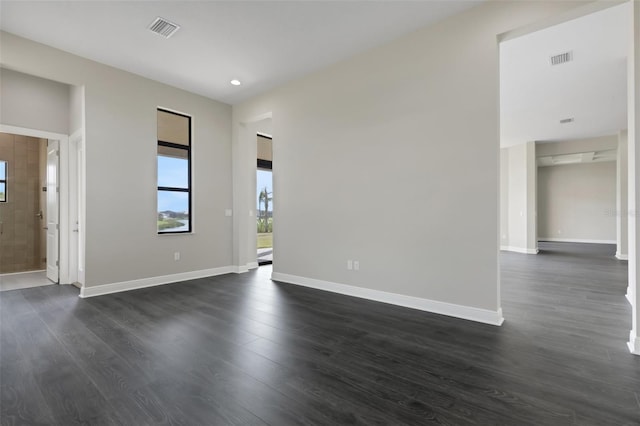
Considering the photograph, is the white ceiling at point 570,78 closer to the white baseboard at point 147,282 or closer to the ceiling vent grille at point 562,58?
the ceiling vent grille at point 562,58

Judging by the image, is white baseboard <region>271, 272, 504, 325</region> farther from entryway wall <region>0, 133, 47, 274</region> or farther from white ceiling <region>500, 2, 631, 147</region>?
entryway wall <region>0, 133, 47, 274</region>

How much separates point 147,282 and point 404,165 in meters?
4.13

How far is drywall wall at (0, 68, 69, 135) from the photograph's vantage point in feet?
13.4

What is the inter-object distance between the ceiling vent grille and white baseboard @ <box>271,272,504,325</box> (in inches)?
136

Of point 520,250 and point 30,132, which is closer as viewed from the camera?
point 30,132

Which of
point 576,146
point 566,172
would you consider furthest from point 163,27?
point 566,172

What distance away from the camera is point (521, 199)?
8.60 meters

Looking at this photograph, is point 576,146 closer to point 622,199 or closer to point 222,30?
point 622,199

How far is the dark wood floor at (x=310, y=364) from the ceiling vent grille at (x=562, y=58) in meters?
3.15

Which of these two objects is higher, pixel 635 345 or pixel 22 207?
pixel 22 207

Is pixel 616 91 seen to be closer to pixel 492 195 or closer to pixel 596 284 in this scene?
pixel 596 284

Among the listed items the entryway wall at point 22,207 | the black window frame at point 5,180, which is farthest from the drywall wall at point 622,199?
the black window frame at point 5,180

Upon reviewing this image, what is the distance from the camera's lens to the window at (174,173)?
4830 mm

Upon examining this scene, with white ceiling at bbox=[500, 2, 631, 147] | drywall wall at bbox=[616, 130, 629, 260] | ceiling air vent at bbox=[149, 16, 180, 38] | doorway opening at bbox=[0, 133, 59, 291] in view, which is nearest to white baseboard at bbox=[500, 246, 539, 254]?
drywall wall at bbox=[616, 130, 629, 260]
